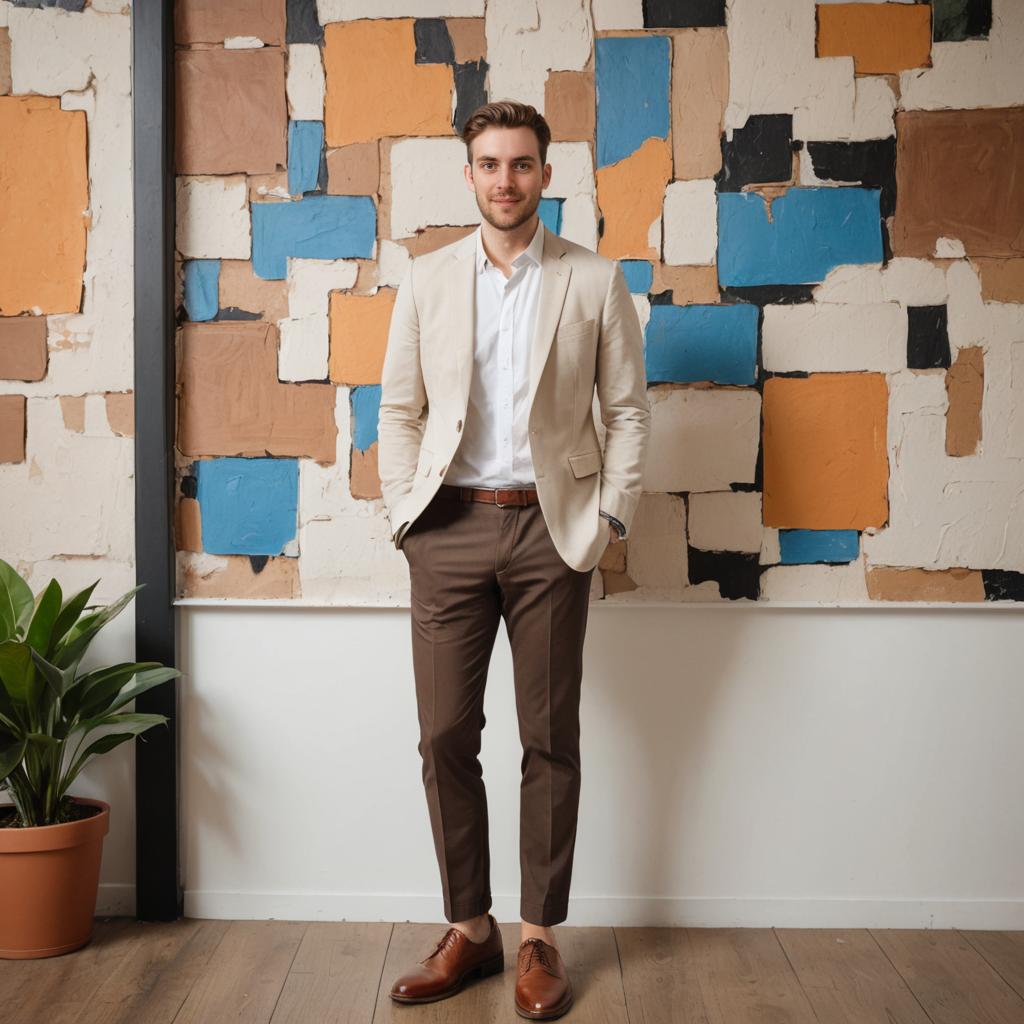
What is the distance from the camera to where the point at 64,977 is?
7.38 ft

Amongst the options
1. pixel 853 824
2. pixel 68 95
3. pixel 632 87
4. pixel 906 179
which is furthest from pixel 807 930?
pixel 68 95

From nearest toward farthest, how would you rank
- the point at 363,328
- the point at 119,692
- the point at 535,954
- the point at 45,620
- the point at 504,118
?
the point at 504,118 < the point at 535,954 < the point at 45,620 < the point at 119,692 < the point at 363,328

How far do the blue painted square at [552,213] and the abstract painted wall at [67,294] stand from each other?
99cm

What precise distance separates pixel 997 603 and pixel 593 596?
3.12ft

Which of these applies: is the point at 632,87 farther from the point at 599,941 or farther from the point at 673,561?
the point at 599,941

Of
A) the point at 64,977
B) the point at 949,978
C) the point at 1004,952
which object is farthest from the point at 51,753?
the point at 1004,952

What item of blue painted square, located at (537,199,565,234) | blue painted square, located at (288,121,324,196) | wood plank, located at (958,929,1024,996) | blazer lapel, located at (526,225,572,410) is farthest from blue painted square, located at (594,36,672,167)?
wood plank, located at (958,929,1024,996)

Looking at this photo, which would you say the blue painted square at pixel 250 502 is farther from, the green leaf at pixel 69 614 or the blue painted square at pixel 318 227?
the blue painted square at pixel 318 227

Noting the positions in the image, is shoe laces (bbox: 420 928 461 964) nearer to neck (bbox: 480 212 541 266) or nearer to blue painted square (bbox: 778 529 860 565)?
blue painted square (bbox: 778 529 860 565)

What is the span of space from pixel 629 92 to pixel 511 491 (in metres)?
1.03

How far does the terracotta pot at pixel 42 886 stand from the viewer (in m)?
2.29

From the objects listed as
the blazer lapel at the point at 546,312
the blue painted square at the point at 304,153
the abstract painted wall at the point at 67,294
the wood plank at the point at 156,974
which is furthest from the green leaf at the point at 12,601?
the blazer lapel at the point at 546,312

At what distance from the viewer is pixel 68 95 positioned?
253 cm

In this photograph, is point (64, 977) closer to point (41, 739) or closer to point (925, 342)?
point (41, 739)
